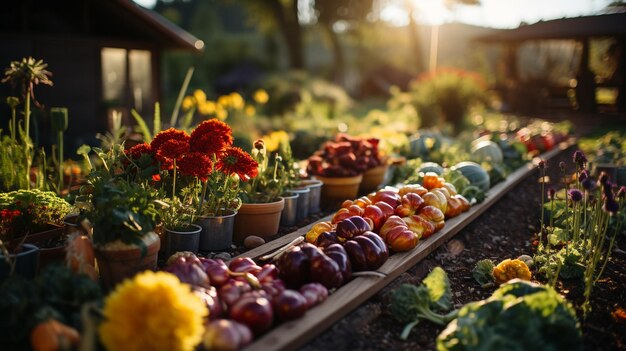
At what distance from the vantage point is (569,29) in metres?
15.7

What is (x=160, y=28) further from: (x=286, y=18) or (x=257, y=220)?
(x=286, y=18)

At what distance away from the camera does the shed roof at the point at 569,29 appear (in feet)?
49.7

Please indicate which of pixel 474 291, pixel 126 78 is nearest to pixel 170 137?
pixel 474 291

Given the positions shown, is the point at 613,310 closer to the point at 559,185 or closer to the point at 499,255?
the point at 499,255

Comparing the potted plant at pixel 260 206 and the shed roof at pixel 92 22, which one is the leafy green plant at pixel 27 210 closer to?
the potted plant at pixel 260 206

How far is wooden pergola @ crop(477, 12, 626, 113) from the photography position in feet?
49.9

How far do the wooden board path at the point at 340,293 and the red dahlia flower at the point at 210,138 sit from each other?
72 centimetres

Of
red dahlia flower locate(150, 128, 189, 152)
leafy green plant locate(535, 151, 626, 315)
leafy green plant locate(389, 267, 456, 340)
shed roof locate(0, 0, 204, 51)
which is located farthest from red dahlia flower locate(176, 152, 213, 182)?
shed roof locate(0, 0, 204, 51)

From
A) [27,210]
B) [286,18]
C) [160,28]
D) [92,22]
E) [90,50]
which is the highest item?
[286,18]

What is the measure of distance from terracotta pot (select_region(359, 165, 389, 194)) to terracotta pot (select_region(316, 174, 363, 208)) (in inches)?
12.7

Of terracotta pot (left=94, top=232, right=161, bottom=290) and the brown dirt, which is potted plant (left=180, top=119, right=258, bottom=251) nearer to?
terracotta pot (left=94, top=232, right=161, bottom=290)

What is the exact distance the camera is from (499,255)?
14.4ft

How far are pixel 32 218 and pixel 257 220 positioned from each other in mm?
1473

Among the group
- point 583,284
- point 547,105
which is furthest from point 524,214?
point 547,105
